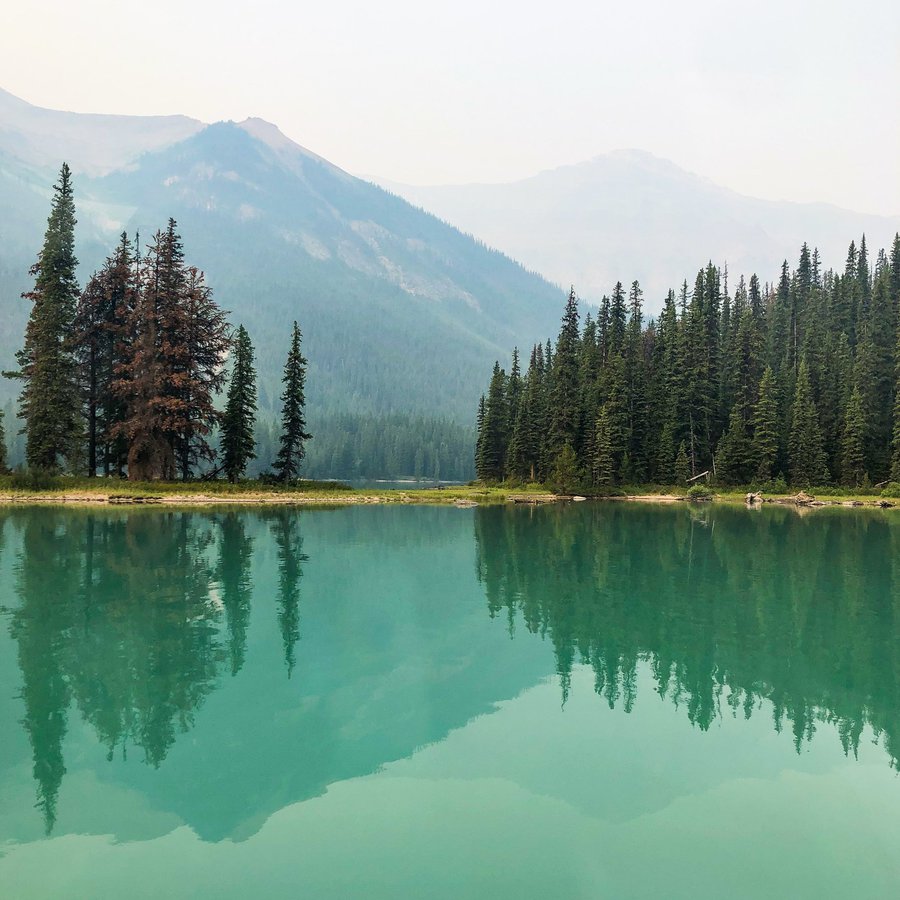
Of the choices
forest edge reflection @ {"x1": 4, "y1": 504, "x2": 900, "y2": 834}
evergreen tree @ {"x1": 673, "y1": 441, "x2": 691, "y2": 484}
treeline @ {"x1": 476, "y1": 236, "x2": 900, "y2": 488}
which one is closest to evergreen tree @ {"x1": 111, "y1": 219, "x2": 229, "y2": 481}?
forest edge reflection @ {"x1": 4, "y1": 504, "x2": 900, "y2": 834}

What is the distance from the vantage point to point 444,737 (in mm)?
11875

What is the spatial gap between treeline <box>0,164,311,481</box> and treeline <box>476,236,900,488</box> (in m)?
40.4

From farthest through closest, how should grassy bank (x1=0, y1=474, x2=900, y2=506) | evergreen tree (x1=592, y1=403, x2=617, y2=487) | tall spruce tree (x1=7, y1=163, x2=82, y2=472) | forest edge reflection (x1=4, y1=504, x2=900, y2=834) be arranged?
evergreen tree (x1=592, y1=403, x2=617, y2=487) < tall spruce tree (x1=7, y1=163, x2=82, y2=472) < grassy bank (x1=0, y1=474, x2=900, y2=506) < forest edge reflection (x1=4, y1=504, x2=900, y2=834)

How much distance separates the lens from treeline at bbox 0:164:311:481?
60656mm

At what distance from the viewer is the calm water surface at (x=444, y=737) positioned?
799 centimetres

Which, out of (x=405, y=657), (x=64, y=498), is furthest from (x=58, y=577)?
(x=64, y=498)

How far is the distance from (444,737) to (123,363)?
2413 inches

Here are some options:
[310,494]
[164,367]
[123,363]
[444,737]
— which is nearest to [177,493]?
[164,367]

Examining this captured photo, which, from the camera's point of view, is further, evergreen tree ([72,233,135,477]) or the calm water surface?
evergreen tree ([72,233,135,477])

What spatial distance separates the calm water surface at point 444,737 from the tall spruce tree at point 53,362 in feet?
130

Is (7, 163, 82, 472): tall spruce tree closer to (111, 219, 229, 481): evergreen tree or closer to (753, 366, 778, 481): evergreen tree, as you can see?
(111, 219, 229, 481): evergreen tree

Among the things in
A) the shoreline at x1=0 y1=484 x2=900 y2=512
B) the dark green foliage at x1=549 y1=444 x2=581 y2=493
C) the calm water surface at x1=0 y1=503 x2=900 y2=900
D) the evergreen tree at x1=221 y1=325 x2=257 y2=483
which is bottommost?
the calm water surface at x1=0 y1=503 x2=900 y2=900

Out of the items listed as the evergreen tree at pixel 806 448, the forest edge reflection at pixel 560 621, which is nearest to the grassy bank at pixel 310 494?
the evergreen tree at pixel 806 448

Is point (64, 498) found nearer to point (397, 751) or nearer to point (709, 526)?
point (709, 526)
